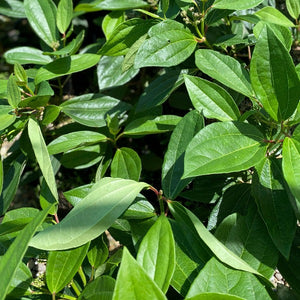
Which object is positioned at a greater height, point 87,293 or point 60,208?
point 87,293

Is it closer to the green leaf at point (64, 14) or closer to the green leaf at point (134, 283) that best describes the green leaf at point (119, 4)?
the green leaf at point (64, 14)

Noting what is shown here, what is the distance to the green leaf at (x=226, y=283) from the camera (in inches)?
27.1

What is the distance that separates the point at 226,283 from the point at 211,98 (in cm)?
36

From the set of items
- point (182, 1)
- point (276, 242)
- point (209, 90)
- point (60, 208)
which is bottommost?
point (60, 208)

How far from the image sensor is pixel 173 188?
866 mm

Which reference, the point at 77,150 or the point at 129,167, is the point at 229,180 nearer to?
the point at 129,167

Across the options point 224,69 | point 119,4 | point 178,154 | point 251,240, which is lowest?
point 251,240

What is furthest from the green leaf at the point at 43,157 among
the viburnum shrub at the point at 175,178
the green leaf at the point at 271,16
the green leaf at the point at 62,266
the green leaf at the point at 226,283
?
the green leaf at the point at 271,16

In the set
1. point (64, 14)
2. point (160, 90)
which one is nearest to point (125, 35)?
point (160, 90)

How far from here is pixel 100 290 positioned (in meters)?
0.74

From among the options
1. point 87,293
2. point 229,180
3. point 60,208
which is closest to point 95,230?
point 87,293

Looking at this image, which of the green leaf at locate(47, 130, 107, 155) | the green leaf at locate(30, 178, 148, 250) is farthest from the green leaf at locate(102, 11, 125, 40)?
the green leaf at locate(30, 178, 148, 250)

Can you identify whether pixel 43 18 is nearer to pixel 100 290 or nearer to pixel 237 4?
pixel 237 4

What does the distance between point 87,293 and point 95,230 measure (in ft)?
0.36
